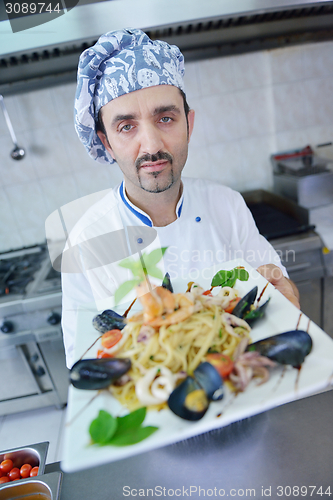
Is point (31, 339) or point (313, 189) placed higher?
point (313, 189)

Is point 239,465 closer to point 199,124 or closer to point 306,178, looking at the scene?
point 306,178

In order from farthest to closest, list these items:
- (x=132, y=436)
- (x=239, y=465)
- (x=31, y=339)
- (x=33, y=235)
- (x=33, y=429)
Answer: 1. (x=33, y=235)
2. (x=33, y=429)
3. (x=31, y=339)
4. (x=239, y=465)
5. (x=132, y=436)

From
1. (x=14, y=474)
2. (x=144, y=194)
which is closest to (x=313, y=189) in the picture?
(x=144, y=194)

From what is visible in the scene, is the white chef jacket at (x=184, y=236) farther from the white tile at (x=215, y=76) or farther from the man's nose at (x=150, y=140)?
the white tile at (x=215, y=76)

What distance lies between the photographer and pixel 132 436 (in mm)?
517

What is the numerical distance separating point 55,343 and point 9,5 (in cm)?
166

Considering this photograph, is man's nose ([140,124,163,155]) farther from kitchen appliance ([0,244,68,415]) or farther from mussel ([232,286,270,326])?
kitchen appliance ([0,244,68,415])

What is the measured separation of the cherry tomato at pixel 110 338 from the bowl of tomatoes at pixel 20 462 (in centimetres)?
66

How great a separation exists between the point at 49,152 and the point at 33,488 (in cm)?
197

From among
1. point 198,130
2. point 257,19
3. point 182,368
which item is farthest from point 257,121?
point 182,368

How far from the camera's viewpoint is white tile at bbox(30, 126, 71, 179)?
2.27 metres

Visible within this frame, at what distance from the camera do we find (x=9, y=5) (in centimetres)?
137

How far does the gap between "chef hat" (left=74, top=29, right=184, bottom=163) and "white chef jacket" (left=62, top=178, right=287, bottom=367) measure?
0.38 m

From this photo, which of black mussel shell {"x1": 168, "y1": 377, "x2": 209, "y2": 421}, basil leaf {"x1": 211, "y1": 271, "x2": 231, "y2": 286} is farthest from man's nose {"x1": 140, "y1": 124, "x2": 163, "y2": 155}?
black mussel shell {"x1": 168, "y1": 377, "x2": 209, "y2": 421}
